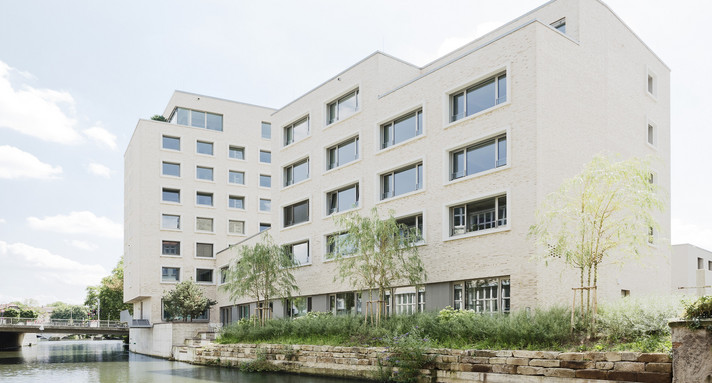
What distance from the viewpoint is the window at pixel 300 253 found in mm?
33094

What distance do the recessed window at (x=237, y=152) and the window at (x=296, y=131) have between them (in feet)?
59.1

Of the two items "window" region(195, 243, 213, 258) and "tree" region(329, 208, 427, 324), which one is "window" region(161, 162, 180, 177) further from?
"tree" region(329, 208, 427, 324)

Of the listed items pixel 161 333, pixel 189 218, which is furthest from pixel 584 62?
pixel 189 218

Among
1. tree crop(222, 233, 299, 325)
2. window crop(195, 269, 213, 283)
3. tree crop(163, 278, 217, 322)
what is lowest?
tree crop(163, 278, 217, 322)

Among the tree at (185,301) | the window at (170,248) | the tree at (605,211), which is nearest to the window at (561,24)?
the tree at (605,211)

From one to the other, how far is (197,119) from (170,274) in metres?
13.0

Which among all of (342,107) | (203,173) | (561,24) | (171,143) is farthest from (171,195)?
(561,24)

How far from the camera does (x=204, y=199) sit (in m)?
52.3

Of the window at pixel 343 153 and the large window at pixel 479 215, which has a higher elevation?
the window at pixel 343 153

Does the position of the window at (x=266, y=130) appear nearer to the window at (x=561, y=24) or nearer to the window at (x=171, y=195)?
the window at (x=171, y=195)

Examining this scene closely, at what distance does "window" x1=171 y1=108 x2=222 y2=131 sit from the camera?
5231 centimetres

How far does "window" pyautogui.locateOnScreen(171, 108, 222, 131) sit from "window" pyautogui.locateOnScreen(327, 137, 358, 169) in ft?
77.0

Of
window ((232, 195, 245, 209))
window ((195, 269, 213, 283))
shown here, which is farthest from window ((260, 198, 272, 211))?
window ((195, 269, 213, 283))

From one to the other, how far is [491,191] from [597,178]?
5955 mm
